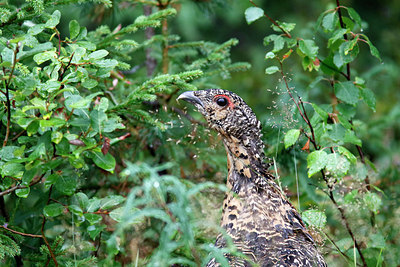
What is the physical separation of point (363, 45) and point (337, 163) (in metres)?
7.49

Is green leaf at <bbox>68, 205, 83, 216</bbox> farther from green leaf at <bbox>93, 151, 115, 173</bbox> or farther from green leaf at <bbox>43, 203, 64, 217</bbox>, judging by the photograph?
green leaf at <bbox>93, 151, 115, 173</bbox>

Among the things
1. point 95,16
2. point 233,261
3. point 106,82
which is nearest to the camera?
point 233,261

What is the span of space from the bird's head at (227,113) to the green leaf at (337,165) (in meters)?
0.48

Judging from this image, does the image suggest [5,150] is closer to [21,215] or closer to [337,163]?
[21,215]

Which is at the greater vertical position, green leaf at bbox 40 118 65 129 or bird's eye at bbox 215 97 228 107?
green leaf at bbox 40 118 65 129

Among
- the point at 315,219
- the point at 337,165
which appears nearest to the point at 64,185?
the point at 315,219

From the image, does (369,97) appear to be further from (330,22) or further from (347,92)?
(330,22)

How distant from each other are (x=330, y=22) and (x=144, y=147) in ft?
5.87

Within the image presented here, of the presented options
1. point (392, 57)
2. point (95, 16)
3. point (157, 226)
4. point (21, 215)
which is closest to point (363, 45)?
point (392, 57)

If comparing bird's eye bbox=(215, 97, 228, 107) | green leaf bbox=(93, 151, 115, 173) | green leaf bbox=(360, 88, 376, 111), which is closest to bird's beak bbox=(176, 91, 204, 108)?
bird's eye bbox=(215, 97, 228, 107)

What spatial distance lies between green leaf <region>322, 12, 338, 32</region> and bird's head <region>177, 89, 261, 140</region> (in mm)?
1018

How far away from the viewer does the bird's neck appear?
129 inches

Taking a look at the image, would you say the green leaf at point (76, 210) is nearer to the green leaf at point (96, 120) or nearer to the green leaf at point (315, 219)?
the green leaf at point (96, 120)

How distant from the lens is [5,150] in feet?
9.55
